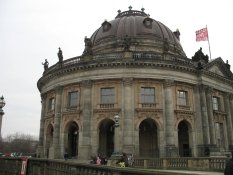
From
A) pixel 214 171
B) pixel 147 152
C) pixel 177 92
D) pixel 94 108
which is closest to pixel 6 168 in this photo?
pixel 214 171

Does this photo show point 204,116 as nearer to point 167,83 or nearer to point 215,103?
point 215,103

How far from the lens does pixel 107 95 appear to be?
34.6m

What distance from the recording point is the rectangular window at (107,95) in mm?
34287

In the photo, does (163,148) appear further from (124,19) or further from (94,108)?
(124,19)

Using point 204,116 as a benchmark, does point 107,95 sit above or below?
above

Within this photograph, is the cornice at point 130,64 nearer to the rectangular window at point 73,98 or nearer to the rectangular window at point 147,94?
the rectangular window at point 147,94

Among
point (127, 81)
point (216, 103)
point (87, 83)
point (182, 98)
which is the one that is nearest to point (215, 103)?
point (216, 103)

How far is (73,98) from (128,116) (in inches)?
320

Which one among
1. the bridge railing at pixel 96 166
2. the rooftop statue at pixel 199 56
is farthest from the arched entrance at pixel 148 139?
the rooftop statue at pixel 199 56

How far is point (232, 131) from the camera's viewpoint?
133 ft

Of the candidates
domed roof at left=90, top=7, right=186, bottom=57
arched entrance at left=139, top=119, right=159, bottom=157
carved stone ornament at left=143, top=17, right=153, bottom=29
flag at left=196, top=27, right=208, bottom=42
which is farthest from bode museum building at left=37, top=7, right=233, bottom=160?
carved stone ornament at left=143, top=17, right=153, bottom=29

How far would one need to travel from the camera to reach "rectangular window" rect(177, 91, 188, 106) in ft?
117

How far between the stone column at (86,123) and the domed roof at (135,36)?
28.2 ft

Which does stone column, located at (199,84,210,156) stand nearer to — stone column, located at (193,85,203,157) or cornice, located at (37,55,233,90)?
stone column, located at (193,85,203,157)
